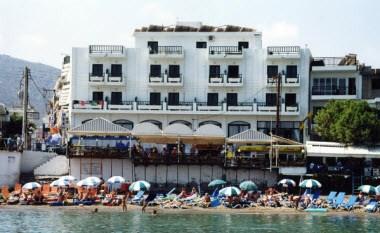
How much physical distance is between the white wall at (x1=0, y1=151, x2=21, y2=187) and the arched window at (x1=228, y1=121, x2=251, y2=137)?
18419 mm

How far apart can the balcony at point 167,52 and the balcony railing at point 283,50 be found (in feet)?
24.8

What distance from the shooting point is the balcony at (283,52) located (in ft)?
222

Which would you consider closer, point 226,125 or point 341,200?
point 341,200

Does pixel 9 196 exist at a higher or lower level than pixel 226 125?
lower

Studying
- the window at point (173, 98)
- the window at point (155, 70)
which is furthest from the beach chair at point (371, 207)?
the window at point (155, 70)

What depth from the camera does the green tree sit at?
5984 cm

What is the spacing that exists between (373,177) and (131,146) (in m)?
17.9

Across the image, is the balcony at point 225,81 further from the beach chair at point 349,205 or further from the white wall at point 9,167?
the beach chair at point 349,205

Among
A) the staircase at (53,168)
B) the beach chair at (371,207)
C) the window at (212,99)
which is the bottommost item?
the beach chair at (371,207)

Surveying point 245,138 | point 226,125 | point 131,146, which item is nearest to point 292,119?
point 226,125

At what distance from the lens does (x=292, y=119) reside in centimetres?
6781

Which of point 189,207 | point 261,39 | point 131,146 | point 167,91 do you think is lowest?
point 189,207

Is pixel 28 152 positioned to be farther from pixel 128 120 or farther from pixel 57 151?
pixel 128 120

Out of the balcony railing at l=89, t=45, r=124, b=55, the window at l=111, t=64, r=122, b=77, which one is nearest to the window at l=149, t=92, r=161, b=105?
the window at l=111, t=64, r=122, b=77
